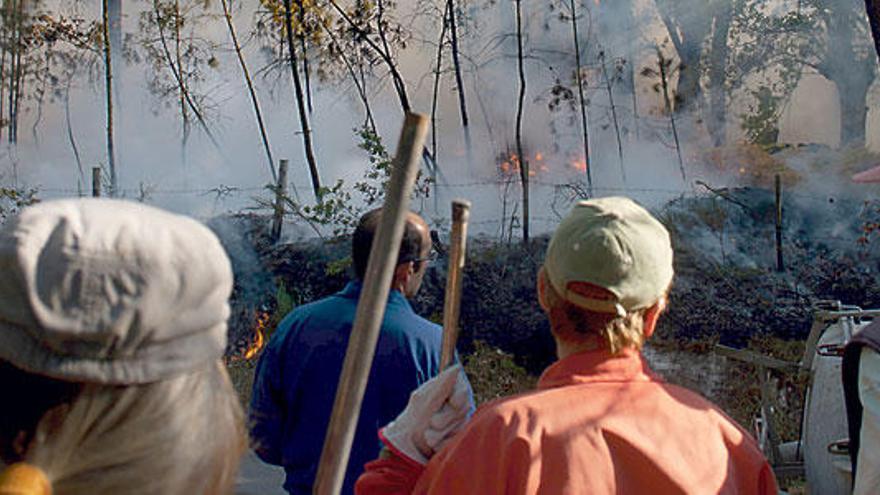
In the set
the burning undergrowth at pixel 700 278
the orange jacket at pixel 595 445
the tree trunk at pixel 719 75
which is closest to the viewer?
the orange jacket at pixel 595 445

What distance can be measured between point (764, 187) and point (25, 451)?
9.69 m

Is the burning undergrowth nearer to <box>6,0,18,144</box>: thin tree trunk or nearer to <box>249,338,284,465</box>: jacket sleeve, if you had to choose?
<box>6,0,18,144</box>: thin tree trunk

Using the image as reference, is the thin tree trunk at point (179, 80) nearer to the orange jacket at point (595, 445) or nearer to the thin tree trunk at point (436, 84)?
the thin tree trunk at point (436, 84)

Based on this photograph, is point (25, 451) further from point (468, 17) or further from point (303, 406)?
point (468, 17)

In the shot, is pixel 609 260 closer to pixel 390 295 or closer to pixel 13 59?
pixel 390 295

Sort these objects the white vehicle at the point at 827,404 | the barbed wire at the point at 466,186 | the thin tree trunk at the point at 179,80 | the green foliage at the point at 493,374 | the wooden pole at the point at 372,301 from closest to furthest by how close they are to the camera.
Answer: the wooden pole at the point at 372,301 < the white vehicle at the point at 827,404 < the green foliage at the point at 493,374 < the barbed wire at the point at 466,186 < the thin tree trunk at the point at 179,80

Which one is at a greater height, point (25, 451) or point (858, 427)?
point (25, 451)

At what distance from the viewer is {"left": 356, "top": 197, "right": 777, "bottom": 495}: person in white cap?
1.91m

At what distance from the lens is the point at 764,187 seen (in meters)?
10.1

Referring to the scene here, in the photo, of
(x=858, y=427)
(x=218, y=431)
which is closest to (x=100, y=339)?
(x=218, y=431)

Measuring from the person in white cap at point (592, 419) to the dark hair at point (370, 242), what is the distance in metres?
1.12

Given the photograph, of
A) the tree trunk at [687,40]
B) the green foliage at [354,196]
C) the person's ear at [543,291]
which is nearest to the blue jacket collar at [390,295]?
the person's ear at [543,291]

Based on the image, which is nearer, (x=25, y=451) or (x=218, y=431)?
(x=25, y=451)

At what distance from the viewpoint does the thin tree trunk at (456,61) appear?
10672mm
